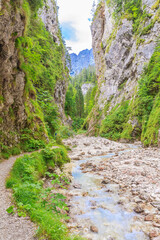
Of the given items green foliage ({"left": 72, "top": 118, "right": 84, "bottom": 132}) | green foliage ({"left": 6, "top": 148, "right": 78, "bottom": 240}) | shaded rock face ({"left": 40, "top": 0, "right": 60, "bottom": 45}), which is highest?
shaded rock face ({"left": 40, "top": 0, "right": 60, "bottom": 45})

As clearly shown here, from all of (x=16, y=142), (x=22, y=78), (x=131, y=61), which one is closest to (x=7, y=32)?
(x=22, y=78)

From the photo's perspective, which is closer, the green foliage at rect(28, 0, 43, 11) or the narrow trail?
the narrow trail

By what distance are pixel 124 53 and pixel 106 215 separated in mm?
38365

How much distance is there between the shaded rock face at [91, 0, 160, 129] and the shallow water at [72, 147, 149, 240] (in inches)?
961

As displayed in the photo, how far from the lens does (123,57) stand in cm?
3644

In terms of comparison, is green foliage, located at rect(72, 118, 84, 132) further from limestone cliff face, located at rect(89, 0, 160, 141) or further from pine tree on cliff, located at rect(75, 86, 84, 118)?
limestone cliff face, located at rect(89, 0, 160, 141)

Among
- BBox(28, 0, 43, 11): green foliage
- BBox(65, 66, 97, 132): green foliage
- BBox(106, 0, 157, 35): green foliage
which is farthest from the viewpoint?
BBox(65, 66, 97, 132): green foliage

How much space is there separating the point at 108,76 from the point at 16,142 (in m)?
36.6

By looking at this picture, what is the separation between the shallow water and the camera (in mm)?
4007

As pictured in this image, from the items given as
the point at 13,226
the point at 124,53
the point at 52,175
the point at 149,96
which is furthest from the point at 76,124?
the point at 13,226

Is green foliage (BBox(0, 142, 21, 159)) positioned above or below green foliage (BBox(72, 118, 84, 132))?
below

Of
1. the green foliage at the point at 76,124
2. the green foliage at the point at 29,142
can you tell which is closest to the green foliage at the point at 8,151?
the green foliage at the point at 29,142

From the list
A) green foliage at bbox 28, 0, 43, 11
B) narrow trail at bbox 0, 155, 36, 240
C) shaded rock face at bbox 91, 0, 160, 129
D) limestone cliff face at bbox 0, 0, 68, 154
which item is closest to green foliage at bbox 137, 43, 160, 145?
shaded rock face at bbox 91, 0, 160, 129

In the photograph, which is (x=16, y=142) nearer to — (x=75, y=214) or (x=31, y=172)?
(x=31, y=172)
